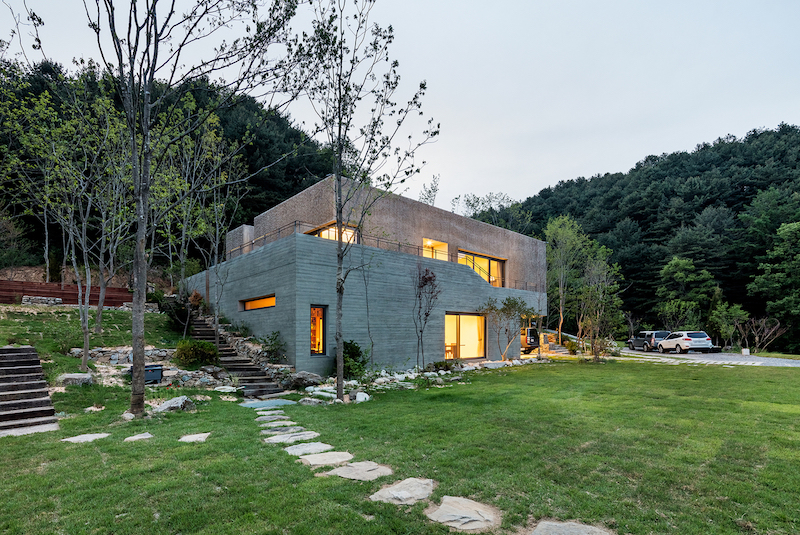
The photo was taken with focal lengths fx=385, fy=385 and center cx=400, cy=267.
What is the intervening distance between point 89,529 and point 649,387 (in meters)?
10.9

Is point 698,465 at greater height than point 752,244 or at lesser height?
lesser

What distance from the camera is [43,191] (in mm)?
10523

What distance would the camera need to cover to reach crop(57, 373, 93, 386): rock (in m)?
8.19

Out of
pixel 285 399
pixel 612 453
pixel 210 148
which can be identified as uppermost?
pixel 210 148

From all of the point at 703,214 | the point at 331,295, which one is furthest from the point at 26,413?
the point at 703,214

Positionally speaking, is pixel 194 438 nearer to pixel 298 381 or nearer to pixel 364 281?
pixel 298 381

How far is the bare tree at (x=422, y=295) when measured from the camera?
14609 millimetres

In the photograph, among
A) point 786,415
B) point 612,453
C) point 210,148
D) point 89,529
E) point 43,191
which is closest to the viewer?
point 89,529

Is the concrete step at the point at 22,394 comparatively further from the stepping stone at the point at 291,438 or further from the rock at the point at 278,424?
the stepping stone at the point at 291,438

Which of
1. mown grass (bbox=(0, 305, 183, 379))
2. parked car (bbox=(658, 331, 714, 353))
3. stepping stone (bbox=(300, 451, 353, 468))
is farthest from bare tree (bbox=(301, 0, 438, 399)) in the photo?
parked car (bbox=(658, 331, 714, 353))

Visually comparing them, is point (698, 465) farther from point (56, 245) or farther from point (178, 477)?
point (56, 245)

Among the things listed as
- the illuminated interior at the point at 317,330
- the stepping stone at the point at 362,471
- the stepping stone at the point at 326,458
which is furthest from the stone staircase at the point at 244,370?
the stepping stone at the point at 362,471

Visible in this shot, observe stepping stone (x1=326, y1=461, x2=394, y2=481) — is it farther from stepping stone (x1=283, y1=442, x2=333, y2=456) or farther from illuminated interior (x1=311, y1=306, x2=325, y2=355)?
illuminated interior (x1=311, y1=306, x2=325, y2=355)

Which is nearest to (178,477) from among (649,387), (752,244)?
(649,387)
